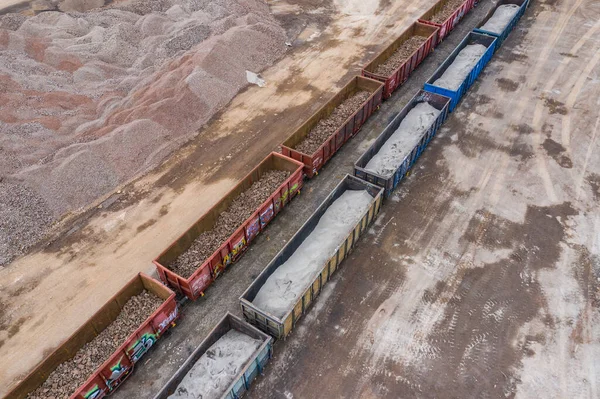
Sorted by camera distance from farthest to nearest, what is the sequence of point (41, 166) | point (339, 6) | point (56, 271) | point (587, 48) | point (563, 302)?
point (339, 6), point (587, 48), point (41, 166), point (56, 271), point (563, 302)

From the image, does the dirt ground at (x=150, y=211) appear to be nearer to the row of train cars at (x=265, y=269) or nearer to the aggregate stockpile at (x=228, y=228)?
the aggregate stockpile at (x=228, y=228)

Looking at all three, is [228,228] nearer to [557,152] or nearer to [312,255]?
[312,255]

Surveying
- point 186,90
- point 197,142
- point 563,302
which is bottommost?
point 563,302

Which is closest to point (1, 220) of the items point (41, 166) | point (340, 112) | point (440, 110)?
point (41, 166)

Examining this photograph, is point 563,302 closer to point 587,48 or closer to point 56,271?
point 56,271

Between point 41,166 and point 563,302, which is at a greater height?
point 41,166

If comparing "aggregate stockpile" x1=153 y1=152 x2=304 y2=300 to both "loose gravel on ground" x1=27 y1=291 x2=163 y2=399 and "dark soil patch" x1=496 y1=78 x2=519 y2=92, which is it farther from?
"dark soil patch" x1=496 y1=78 x2=519 y2=92

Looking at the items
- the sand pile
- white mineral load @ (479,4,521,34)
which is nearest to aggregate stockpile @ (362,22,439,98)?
white mineral load @ (479,4,521,34)
